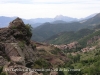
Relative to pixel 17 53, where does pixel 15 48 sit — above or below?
above

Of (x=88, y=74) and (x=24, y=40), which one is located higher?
(x=24, y=40)

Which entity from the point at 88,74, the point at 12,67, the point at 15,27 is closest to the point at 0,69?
the point at 12,67

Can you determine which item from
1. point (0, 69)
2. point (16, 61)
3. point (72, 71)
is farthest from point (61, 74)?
point (0, 69)

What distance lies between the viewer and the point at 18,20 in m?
74.1

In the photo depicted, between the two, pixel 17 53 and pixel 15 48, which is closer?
pixel 17 53

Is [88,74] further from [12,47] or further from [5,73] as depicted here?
[5,73]

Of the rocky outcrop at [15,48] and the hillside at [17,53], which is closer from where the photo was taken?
the hillside at [17,53]

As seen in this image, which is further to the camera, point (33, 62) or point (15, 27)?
point (15, 27)

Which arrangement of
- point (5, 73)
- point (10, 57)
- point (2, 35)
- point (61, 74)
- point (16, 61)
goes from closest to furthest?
point (5, 73)
point (16, 61)
point (10, 57)
point (61, 74)
point (2, 35)

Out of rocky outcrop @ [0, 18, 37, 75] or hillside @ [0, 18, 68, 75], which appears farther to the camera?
rocky outcrop @ [0, 18, 37, 75]

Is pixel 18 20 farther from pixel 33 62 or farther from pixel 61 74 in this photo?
pixel 61 74

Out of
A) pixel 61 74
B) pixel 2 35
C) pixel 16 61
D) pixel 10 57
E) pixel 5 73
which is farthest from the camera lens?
pixel 2 35

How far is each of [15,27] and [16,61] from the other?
810 inches

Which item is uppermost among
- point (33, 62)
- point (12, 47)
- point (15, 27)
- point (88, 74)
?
point (15, 27)
